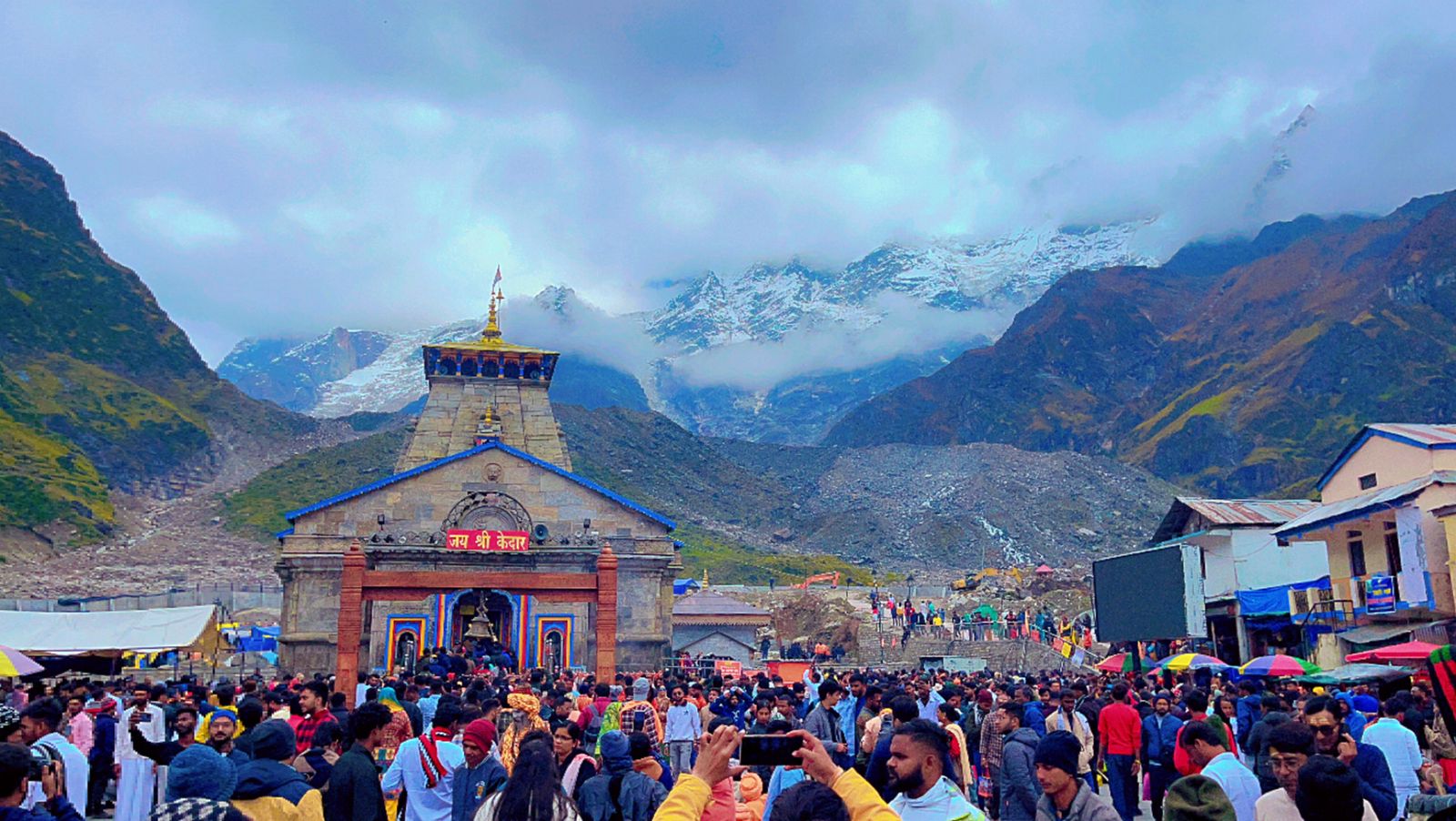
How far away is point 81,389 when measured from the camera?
93000 mm

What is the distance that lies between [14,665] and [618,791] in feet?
49.9

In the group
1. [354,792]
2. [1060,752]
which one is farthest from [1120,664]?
[1060,752]

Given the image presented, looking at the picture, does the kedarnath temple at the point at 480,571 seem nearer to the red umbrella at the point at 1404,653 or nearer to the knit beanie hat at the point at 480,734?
the red umbrella at the point at 1404,653

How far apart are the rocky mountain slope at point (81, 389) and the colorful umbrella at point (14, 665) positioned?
181 ft

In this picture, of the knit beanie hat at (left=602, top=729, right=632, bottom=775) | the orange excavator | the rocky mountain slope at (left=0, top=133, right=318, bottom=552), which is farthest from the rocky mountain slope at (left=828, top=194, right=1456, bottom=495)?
the knit beanie hat at (left=602, top=729, right=632, bottom=775)

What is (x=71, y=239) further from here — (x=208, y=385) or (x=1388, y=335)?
(x=1388, y=335)

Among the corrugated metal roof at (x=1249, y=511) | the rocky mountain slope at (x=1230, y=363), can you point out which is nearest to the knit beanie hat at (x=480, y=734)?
the corrugated metal roof at (x=1249, y=511)

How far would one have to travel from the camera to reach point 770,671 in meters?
29.3

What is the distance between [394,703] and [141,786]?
96.0 inches

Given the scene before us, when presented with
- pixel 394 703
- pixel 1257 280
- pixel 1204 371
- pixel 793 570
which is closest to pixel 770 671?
pixel 394 703

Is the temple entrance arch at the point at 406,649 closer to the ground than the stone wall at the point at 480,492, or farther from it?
closer to the ground

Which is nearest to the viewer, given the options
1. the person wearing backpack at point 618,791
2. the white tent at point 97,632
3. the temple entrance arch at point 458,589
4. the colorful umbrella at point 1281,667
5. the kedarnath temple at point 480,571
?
the person wearing backpack at point 618,791

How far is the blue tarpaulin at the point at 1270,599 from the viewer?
102 ft

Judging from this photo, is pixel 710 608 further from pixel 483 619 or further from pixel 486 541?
pixel 483 619
